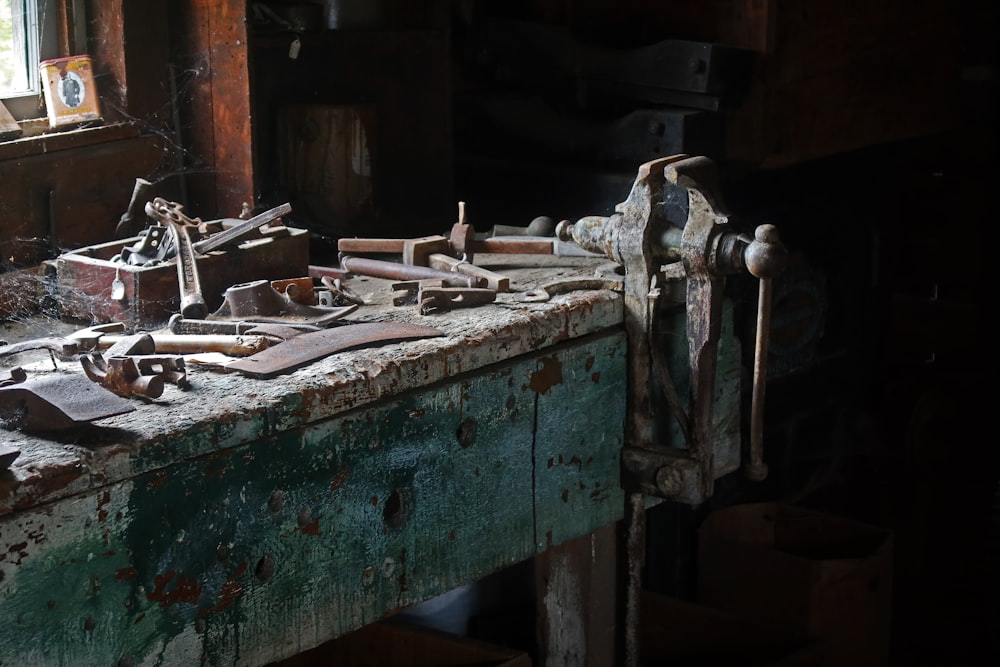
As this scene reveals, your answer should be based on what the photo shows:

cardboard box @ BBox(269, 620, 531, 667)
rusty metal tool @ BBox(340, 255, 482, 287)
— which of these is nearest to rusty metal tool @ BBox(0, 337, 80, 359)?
rusty metal tool @ BBox(340, 255, 482, 287)

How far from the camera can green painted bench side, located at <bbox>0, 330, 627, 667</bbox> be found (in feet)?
5.66

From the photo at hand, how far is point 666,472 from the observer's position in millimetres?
2506

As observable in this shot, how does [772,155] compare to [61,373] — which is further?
[772,155]

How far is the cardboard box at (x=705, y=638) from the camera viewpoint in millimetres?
3270

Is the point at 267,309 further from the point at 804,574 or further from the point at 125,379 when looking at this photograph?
the point at 804,574

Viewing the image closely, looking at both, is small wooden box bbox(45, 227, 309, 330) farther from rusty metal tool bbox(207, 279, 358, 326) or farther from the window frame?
the window frame

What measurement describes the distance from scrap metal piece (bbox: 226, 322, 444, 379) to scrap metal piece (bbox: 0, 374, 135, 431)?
0.72 feet

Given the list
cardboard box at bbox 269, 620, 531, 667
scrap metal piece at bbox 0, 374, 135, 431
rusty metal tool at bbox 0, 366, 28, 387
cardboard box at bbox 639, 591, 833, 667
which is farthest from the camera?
cardboard box at bbox 639, 591, 833, 667

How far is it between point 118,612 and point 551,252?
3.94ft

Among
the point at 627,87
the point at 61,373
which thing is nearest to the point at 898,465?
the point at 627,87

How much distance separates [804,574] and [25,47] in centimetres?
207

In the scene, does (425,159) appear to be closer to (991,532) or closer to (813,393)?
(813,393)

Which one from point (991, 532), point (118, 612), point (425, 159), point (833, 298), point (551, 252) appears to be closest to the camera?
point (118, 612)

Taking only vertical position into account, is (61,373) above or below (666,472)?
above
